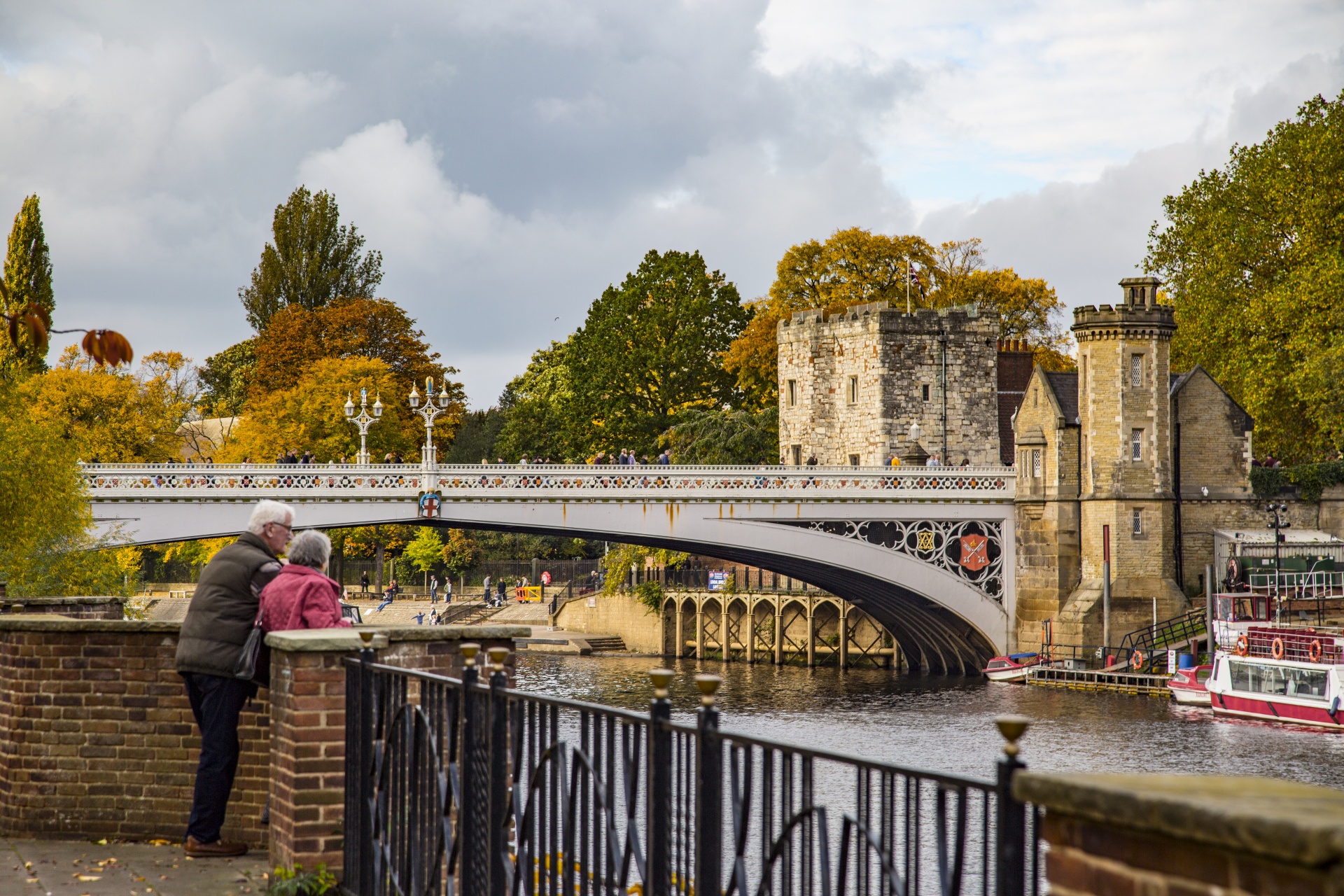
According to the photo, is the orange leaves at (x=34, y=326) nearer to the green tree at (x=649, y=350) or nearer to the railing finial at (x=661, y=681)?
the railing finial at (x=661, y=681)

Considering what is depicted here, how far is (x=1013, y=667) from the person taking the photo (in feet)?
111

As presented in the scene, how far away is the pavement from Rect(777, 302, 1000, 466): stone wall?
124ft

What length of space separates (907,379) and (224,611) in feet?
127

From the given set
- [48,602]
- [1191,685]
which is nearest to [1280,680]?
[1191,685]

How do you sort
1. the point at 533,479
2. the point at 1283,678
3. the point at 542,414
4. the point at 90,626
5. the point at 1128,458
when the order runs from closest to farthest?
the point at 90,626, the point at 1283,678, the point at 533,479, the point at 1128,458, the point at 542,414

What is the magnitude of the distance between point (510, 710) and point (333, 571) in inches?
1916

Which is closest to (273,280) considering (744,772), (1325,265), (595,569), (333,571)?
(333,571)

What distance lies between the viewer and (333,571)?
51.9 metres

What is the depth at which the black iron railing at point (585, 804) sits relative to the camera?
312 centimetres

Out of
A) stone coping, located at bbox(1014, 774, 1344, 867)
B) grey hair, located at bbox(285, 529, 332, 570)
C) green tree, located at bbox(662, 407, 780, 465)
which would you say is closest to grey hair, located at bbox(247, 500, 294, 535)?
grey hair, located at bbox(285, 529, 332, 570)

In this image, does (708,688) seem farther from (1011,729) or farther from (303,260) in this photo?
(303,260)

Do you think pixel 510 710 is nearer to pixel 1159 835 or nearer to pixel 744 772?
pixel 744 772

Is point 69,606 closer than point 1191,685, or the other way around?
point 69,606

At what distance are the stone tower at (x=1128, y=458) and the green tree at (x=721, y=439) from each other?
14049mm
